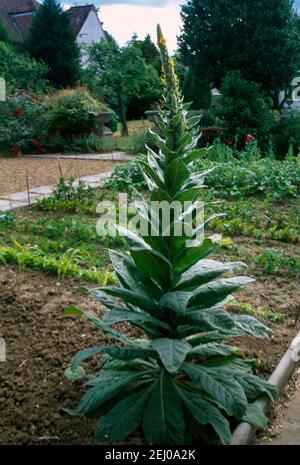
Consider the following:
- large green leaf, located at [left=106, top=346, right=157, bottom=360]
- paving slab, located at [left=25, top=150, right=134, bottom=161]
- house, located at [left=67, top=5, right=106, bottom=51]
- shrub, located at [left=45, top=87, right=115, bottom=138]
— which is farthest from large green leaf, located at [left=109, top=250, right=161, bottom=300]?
house, located at [left=67, top=5, right=106, bottom=51]

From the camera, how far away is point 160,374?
83.0 inches

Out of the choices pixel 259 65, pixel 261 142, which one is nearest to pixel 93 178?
pixel 261 142

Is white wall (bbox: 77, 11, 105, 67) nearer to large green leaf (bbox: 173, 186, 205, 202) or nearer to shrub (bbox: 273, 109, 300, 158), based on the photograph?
shrub (bbox: 273, 109, 300, 158)

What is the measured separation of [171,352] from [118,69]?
15.1 metres

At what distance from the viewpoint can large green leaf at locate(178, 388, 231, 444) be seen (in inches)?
73.0

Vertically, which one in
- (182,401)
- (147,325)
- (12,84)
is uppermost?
(12,84)

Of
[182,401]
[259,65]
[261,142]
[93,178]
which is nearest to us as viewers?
[182,401]

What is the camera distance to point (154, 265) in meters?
2.01

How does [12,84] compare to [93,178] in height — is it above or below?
above

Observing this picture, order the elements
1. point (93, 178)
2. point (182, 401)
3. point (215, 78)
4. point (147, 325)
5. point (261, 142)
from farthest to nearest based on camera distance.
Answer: point (215, 78) < point (261, 142) < point (93, 178) < point (147, 325) < point (182, 401)

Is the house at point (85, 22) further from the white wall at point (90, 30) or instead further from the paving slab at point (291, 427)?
the paving slab at point (291, 427)

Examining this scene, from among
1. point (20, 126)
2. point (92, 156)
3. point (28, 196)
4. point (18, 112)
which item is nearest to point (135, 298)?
point (28, 196)
